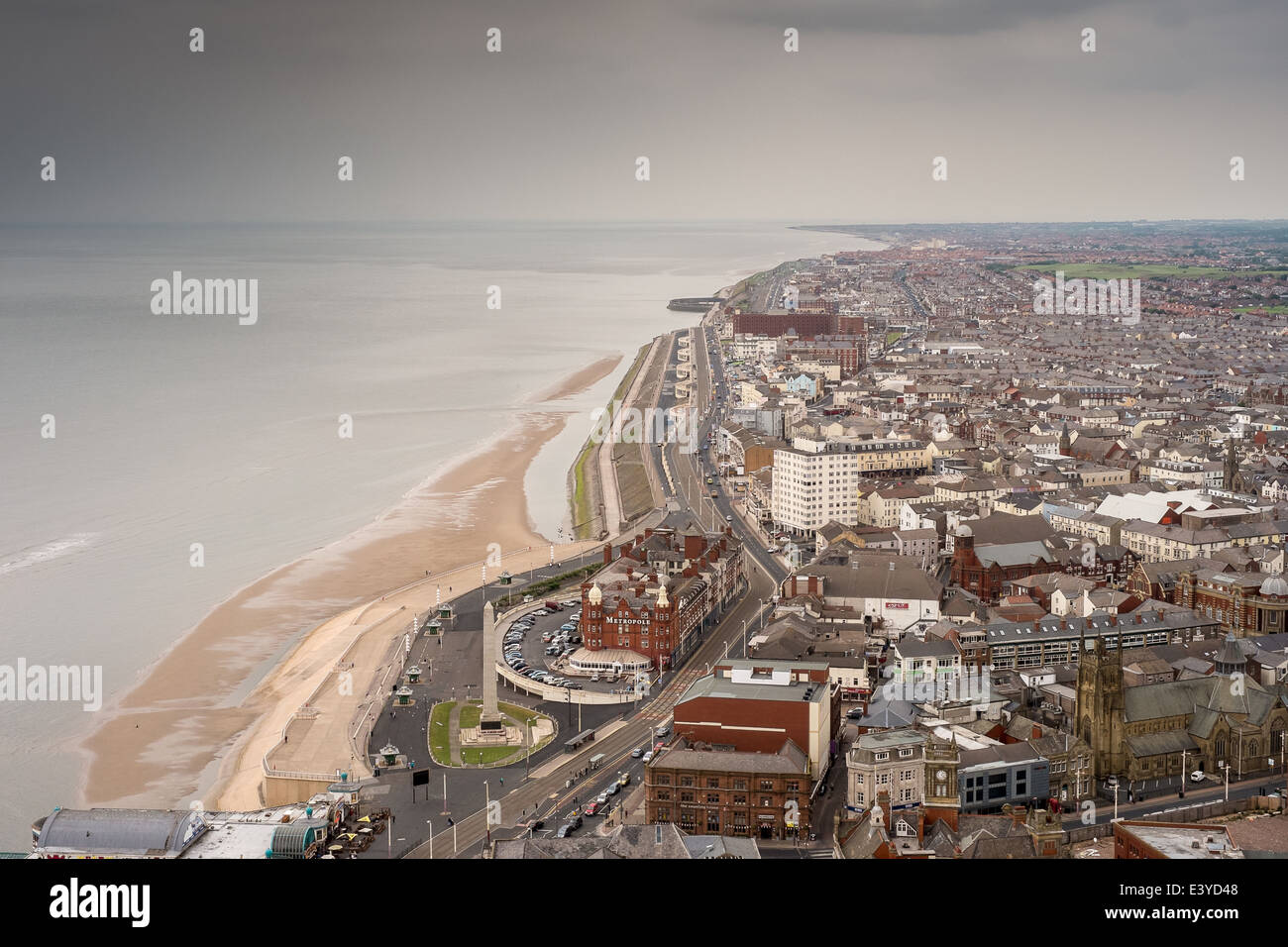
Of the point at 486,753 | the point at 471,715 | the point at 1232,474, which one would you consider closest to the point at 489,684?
the point at 471,715

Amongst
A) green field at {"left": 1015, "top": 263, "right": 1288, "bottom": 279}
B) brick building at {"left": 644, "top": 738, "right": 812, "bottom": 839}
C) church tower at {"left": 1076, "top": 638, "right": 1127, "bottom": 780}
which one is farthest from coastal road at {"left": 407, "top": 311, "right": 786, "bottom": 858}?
green field at {"left": 1015, "top": 263, "right": 1288, "bottom": 279}

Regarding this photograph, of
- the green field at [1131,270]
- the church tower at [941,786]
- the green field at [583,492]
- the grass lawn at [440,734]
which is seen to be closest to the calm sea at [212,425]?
the green field at [583,492]

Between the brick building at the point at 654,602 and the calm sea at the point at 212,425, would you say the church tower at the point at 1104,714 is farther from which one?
the calm sea at the point at 212,425

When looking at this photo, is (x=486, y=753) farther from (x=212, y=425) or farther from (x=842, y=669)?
(x=212, y=425)

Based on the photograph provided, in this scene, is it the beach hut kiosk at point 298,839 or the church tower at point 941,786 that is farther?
the beach hut kiosk at point 298,839

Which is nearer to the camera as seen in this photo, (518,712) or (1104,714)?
(1104,714)

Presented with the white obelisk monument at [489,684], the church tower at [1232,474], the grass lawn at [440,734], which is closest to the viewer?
the grass lawn at [440,734]
